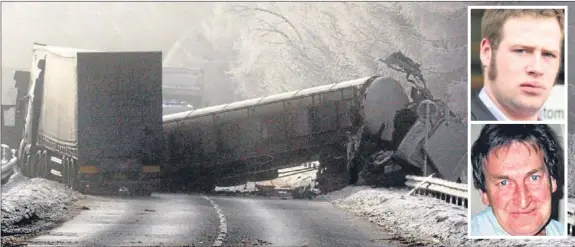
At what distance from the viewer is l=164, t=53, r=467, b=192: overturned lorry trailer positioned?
17656 mm

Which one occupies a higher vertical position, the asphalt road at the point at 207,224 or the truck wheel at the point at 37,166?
the truck wheel at the point at 37,166

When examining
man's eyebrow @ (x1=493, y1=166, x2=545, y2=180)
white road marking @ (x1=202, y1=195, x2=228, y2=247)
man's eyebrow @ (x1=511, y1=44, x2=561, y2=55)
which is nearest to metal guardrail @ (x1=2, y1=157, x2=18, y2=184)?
white road marking @ (x1=202, y1=195, x2=228, y2=247)

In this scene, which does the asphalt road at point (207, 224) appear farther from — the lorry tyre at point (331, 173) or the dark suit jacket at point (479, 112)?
the dark suit jacket at point (479, 112)

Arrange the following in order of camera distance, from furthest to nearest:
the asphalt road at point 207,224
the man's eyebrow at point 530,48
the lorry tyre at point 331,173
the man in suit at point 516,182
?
the lorry tyre at point 331,173, the asphalt road at point 207,224, the man in suit at point 516,182, the man's eyebrow at point 530,48

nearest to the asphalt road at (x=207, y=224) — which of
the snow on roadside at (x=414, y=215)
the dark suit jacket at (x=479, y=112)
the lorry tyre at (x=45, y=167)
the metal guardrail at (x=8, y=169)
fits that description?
the snow on roadside at (x=414, y=215)

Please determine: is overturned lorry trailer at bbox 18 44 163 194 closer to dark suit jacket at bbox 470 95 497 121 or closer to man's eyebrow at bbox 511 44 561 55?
dark suit jacket at bbox 470 95 497 121

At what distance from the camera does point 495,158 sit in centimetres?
1694

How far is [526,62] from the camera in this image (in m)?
16.6

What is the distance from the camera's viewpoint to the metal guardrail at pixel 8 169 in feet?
56.8

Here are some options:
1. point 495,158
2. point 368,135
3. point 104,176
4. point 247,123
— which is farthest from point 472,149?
point 104,176

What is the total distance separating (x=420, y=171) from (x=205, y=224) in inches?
Result: 105

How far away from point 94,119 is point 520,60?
509cm

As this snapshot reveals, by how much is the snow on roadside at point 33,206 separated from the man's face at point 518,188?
193 inches

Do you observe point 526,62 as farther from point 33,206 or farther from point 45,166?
point 33,206
